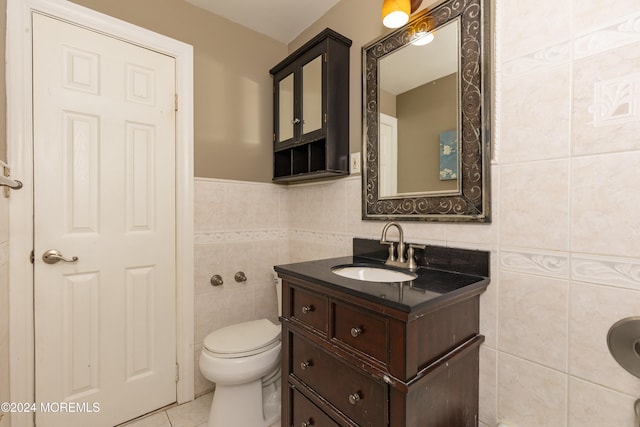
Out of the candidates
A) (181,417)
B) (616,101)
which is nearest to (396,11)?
(616,101)

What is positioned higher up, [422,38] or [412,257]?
[422,38]

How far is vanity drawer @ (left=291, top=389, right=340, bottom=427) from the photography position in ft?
3.22

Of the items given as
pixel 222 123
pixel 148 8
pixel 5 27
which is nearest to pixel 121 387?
pixel 222 123

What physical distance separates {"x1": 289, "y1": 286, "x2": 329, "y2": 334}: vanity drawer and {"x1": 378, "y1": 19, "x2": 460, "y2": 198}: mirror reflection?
63 centimetres

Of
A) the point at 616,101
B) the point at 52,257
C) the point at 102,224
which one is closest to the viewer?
the point at 616,101

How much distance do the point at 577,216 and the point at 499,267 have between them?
11.0 inches

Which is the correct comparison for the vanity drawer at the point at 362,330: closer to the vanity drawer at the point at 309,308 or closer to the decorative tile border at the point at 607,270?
the vanity drawer at the point at 309,308

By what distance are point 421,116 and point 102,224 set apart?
1683 millimetres

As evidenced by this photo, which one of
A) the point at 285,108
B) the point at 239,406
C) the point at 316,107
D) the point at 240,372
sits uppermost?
the point at 285,108

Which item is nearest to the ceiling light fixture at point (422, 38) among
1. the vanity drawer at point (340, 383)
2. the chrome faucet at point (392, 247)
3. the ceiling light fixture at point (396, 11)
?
the ceiling light fixture at point (396, 11)

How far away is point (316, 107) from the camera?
1611 millimetres

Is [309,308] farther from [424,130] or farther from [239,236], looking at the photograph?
[239,236]

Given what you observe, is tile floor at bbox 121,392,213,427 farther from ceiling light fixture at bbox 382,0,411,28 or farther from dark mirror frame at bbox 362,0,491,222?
ceiling light fixture at bbox 382,0,411,28

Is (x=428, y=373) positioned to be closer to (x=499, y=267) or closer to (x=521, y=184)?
(x=499, y=267)
